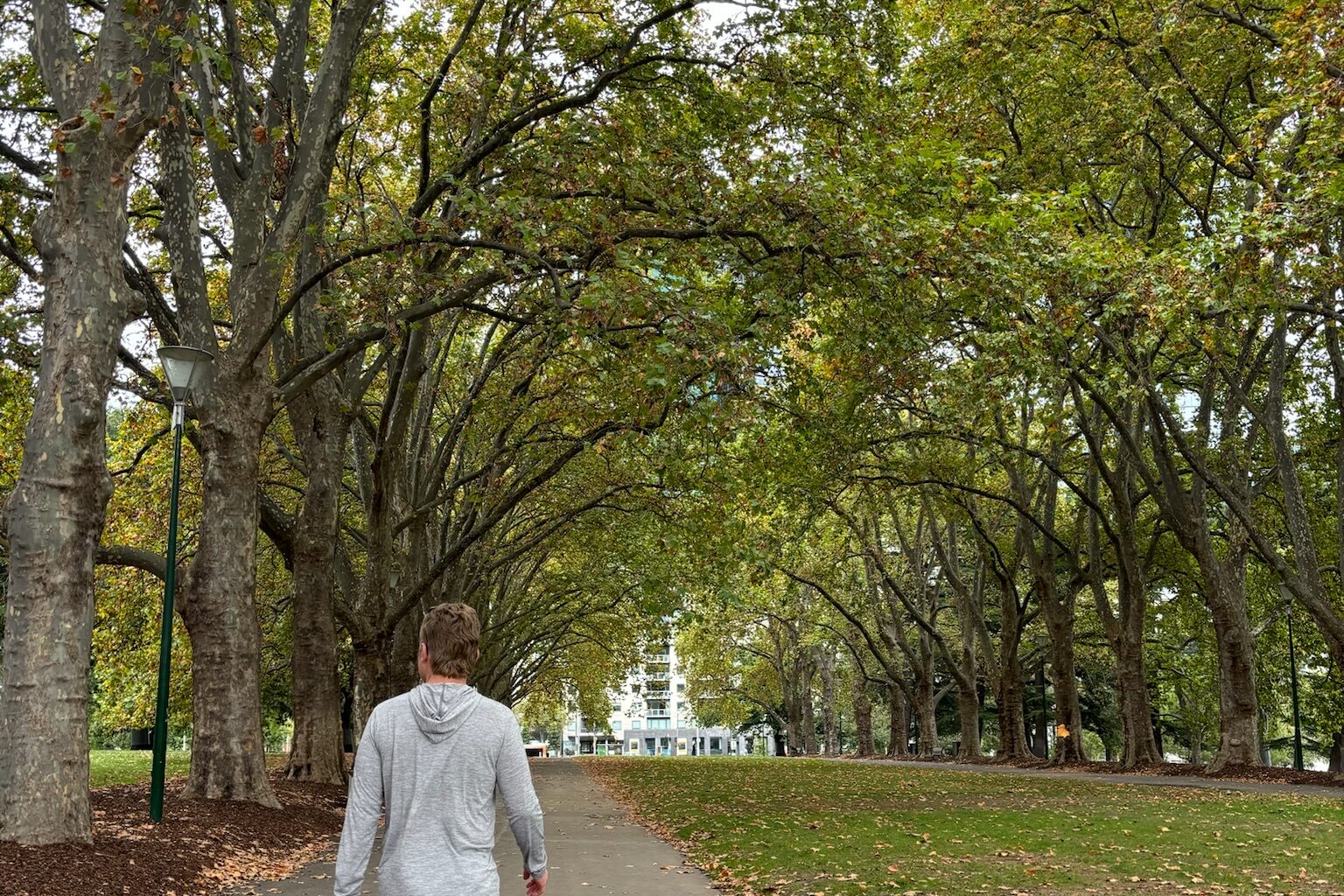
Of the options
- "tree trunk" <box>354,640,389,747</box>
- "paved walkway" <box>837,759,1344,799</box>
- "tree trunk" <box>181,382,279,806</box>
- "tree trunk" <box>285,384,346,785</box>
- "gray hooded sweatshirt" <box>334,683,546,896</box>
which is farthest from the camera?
"paved walkway" <box>837,759,1344,799</box>

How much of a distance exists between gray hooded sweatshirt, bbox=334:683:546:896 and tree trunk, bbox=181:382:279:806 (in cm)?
897

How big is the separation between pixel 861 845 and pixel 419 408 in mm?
13583

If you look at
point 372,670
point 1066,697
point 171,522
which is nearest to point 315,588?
point 372,670

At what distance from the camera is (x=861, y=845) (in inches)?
435

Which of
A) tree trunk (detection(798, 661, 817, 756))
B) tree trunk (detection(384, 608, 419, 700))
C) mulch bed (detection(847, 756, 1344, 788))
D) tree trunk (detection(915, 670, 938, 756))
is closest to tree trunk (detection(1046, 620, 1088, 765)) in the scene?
mulch bed (detection(847, 756, 1344, 788))

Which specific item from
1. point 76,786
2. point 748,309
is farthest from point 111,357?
point 748,309

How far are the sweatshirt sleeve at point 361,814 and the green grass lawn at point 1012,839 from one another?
5612 millimetres

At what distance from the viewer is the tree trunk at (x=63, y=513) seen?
305 inches

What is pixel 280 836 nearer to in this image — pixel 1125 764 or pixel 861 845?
pixel 861 845

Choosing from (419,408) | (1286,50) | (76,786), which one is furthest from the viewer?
(419,408)

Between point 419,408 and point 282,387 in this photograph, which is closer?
point 282,387

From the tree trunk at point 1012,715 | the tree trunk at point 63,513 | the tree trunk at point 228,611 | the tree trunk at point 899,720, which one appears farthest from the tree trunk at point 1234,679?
the tree trunk at point 899,720

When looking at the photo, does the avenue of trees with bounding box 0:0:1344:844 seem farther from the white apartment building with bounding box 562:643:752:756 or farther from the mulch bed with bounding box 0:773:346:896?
the white apartment building with bounding box 562:643:752:756

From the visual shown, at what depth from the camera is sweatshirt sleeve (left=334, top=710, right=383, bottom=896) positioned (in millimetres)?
3309
